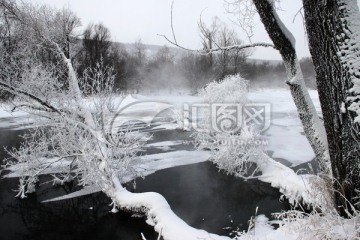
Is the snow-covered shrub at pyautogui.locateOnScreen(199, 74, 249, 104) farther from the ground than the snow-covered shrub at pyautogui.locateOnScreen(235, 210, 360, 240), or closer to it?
farther from the ground

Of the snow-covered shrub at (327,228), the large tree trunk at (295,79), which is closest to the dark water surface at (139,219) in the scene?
the snow-covered shrub at (327,228)

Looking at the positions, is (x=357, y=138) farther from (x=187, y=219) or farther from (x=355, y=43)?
(x=187, y=219)

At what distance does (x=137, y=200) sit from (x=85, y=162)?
2180 millimetres

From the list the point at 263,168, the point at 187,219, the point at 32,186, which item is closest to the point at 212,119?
the point at 263,168

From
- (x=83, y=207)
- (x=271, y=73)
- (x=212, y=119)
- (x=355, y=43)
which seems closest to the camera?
(x=355, y=43)

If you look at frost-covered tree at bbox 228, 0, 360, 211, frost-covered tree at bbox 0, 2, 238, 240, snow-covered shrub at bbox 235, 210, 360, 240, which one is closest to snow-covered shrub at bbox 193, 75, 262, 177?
frost-covered tree at bbox 0, 2, 238, 240

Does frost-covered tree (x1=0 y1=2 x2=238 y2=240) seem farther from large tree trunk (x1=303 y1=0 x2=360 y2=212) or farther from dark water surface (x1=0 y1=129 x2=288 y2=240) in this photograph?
large tree trunk (x1=303 y1=0 x2=360 y2=212)

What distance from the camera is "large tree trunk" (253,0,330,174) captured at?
2.98m

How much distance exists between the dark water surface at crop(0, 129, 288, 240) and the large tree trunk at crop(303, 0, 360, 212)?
6113 millimetres

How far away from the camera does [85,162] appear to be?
30.7 ft

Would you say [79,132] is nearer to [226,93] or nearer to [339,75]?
[226,93]

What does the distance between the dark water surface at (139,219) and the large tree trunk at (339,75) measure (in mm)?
6113

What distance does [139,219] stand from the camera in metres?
8.73

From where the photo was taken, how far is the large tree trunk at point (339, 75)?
Answer: 237cm
